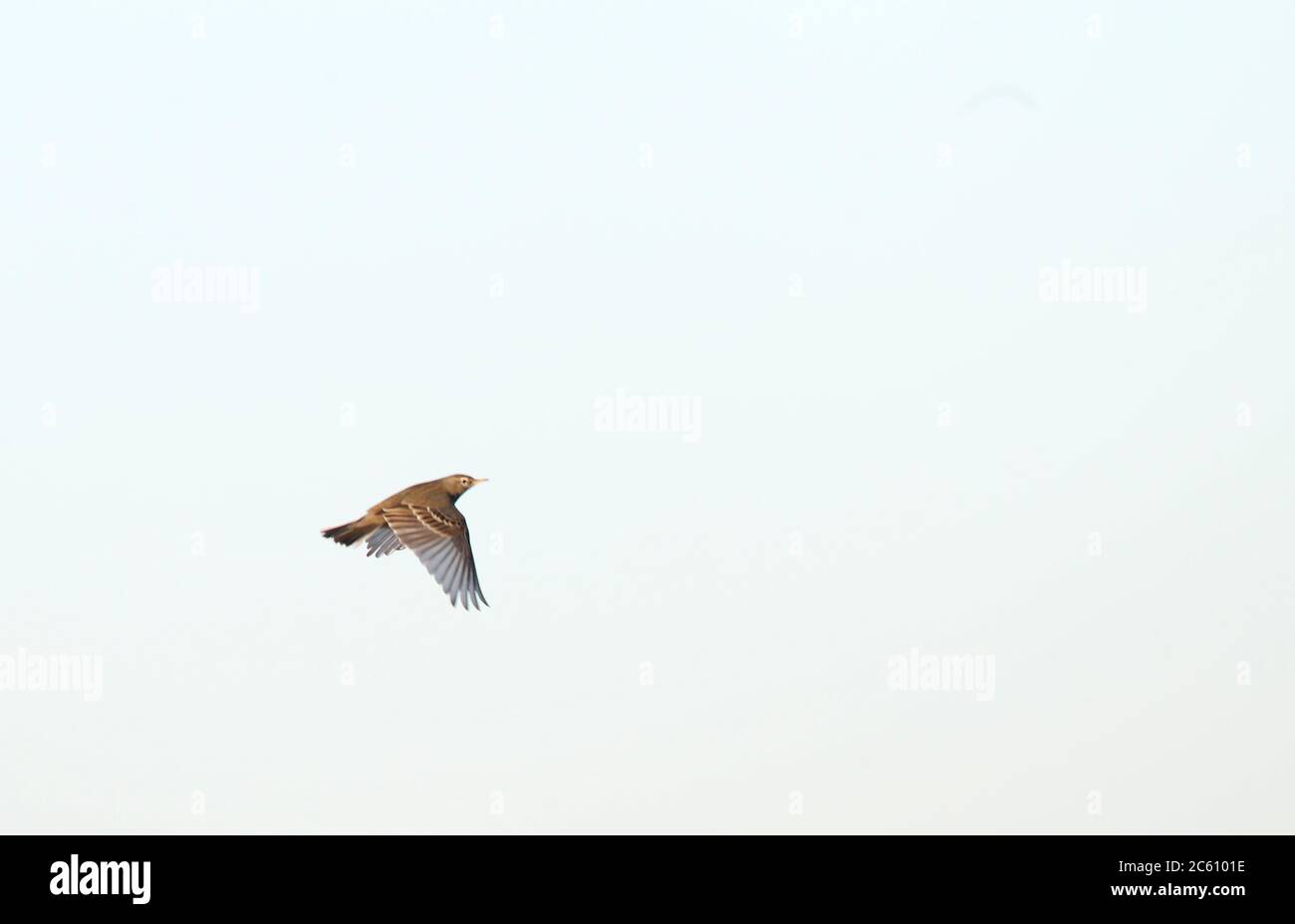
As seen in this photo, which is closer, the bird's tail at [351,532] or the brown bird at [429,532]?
the brown bird at [429,532]

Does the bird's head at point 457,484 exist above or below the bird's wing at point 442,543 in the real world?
above

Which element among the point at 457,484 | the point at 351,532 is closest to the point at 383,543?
the point at 351,532

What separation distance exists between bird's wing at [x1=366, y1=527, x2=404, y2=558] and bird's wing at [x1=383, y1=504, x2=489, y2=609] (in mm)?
105

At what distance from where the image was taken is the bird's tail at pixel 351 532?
1803cm

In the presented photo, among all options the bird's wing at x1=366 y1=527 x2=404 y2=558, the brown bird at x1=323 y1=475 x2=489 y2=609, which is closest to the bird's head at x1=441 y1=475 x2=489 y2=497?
the brown bird at x1=323 y1=475 x2=489 y2=609

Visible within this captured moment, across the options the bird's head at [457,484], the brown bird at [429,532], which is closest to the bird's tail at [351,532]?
the brown bird at [429,532]

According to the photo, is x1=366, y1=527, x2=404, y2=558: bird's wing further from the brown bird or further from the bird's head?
the bird's head

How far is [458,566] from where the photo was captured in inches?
691

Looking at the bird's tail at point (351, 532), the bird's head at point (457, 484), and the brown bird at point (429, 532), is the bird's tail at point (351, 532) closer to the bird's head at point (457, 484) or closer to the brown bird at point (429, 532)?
the brown bird at point (429, 532)

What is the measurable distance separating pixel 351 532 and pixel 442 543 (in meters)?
0.99

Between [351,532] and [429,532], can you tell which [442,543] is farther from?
[351,532]

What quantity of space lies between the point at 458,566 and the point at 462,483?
50.7 inches
